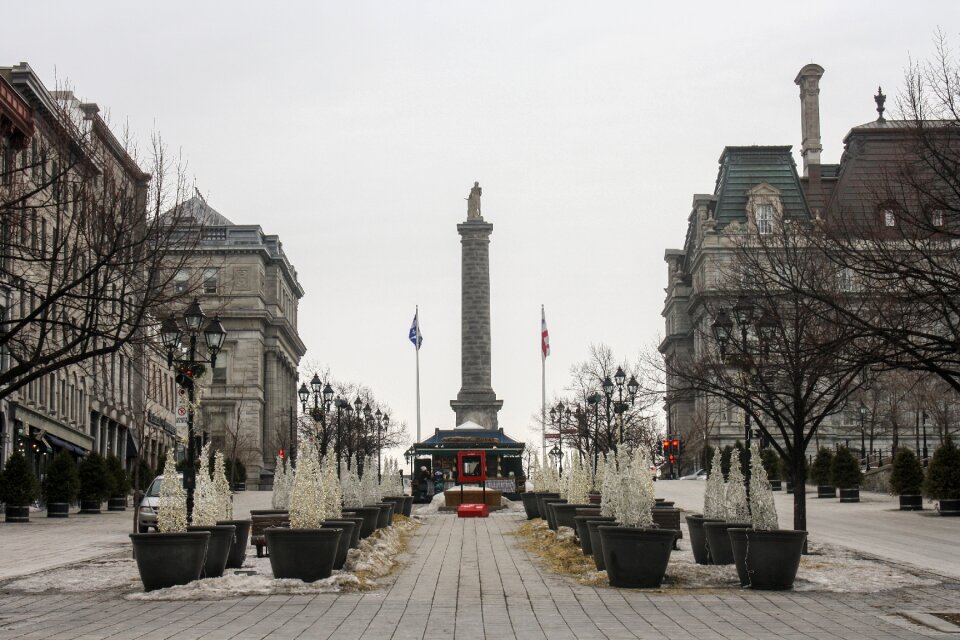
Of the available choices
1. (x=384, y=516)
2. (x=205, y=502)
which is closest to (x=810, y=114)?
(x=384, y=516)

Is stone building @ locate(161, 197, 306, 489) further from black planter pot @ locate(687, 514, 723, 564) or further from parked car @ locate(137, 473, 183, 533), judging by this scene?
black planter pot @ locate(687, 514, 723, 564)

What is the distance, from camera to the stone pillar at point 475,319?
9850 cm

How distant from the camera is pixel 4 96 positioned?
4241 centimetres

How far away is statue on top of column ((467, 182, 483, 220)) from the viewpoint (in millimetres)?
101562

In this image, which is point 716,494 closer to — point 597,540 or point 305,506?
point 597,540

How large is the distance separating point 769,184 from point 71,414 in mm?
63429

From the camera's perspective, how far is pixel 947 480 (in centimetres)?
4278

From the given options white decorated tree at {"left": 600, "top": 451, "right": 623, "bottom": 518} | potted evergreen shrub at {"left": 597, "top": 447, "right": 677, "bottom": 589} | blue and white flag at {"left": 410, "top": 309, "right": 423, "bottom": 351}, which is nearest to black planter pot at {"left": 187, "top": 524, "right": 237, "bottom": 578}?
potted evergreen shrub at {"left": 597, "top": 447, "right": 677, "bottom": 589}

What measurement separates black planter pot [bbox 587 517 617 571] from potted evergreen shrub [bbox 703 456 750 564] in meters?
1.73

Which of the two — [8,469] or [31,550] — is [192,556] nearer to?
[31,550]

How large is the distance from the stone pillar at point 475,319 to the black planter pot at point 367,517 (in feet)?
224

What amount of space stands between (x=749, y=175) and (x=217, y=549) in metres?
94.6

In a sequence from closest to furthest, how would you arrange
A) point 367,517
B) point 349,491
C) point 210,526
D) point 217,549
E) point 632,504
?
point 632,504 < point 217,549 < point 210,526 < point 367,517 < point 349,491

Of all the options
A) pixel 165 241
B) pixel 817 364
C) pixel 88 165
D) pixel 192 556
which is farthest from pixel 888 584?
pixel 88 165
